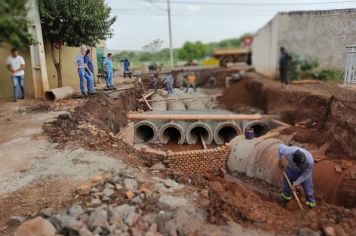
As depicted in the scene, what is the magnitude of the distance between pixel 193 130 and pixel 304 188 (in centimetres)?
710

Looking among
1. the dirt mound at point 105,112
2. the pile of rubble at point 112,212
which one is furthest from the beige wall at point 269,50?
the pile of rubble at point 112,212

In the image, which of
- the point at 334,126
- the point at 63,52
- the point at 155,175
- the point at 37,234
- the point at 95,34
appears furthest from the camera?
the point at 63,52

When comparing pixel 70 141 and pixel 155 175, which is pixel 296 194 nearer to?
pixel 155 175

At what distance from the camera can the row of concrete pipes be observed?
12680 mm

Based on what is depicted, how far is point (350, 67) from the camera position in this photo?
861 cm

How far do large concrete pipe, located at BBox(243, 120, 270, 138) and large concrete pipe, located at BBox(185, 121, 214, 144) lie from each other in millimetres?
1287

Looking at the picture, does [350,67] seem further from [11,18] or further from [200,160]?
[11,18]

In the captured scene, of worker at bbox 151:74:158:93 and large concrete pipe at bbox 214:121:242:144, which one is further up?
worker at bbox 151:74:158:93

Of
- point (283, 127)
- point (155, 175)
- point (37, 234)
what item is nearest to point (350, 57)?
point (283, 127)

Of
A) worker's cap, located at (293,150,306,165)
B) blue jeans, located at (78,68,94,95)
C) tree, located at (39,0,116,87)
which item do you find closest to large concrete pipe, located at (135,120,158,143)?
blue jeans, located at (78,68,94,95)

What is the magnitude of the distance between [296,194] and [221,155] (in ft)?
12.1

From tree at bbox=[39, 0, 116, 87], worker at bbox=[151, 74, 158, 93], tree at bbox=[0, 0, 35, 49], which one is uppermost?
tree at bbox=[39, 0, 116, 87]

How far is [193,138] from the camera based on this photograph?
515 inches

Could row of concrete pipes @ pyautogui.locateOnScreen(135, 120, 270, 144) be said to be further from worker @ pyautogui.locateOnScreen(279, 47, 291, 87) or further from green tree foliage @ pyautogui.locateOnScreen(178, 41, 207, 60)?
green tree foliage @ pyautogui.locateOnScreen(178, 41, 207, 60)
